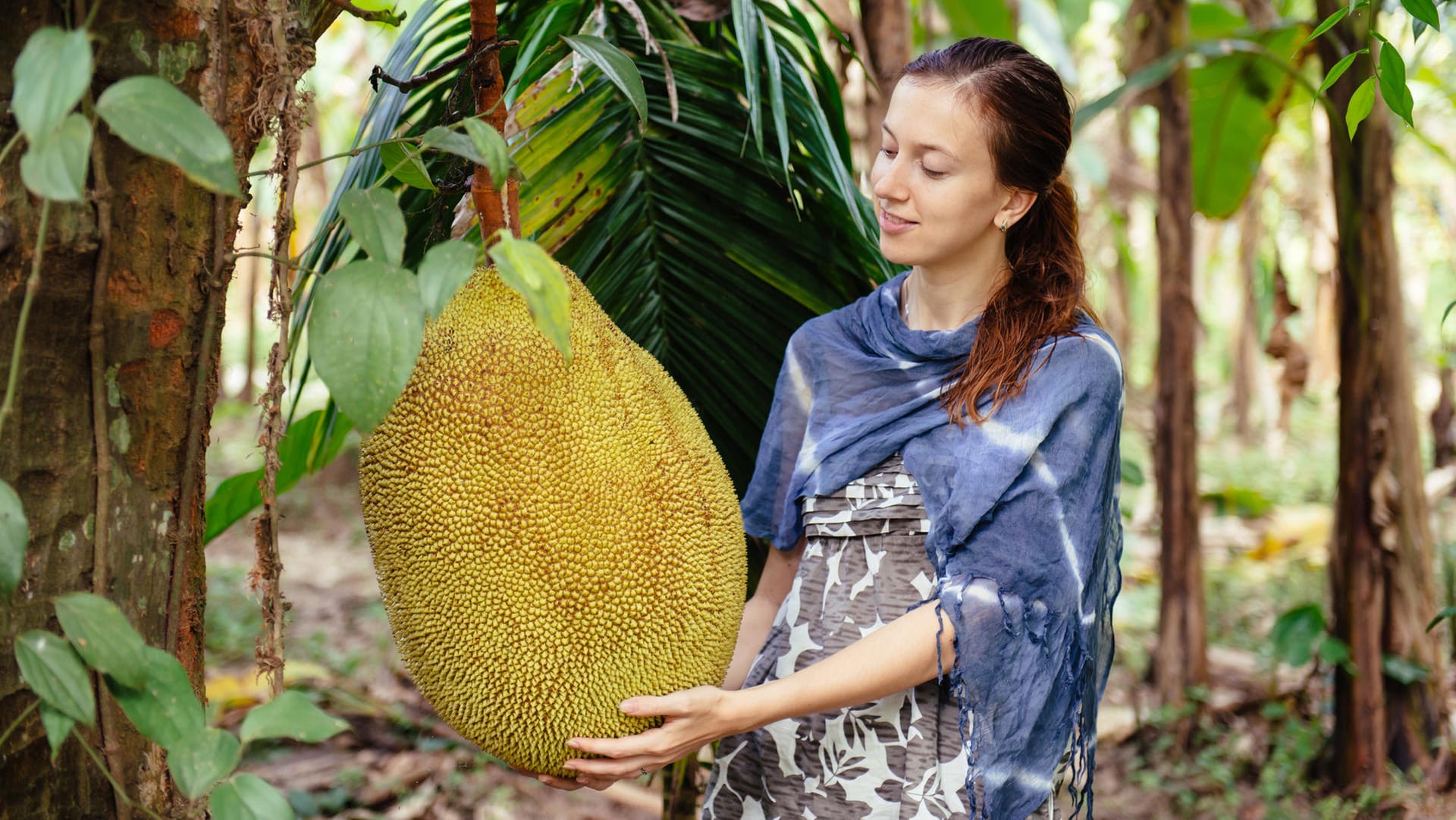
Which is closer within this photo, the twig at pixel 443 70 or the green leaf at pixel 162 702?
the green leaf at pixel 162 702

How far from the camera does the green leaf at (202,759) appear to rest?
61 centimetres

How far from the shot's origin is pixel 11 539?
23.0 inches

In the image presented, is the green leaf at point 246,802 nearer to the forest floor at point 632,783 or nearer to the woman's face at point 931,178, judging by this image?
the woman's face at point 931,178

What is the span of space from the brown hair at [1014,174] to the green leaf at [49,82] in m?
0.82

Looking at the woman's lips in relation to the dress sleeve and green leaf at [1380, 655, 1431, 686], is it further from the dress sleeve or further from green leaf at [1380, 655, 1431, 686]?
green leaf at [1380, 655, 1431, 686]

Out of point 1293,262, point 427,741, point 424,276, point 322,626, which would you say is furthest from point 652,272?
point 1293,262

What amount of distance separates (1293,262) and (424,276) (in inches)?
484

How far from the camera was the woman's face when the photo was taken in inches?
45.1

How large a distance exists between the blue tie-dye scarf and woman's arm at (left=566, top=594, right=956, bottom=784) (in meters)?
0.04

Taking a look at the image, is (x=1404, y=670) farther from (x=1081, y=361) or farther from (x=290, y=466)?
(x=290, y=466)

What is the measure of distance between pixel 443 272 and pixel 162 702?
0.29 metres

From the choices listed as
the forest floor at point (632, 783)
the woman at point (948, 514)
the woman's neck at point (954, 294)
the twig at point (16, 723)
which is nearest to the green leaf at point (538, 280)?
the twig at point (16, 723)

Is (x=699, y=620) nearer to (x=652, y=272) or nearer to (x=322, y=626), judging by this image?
(x=652, y=272)

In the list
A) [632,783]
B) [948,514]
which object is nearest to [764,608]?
[948,514]
